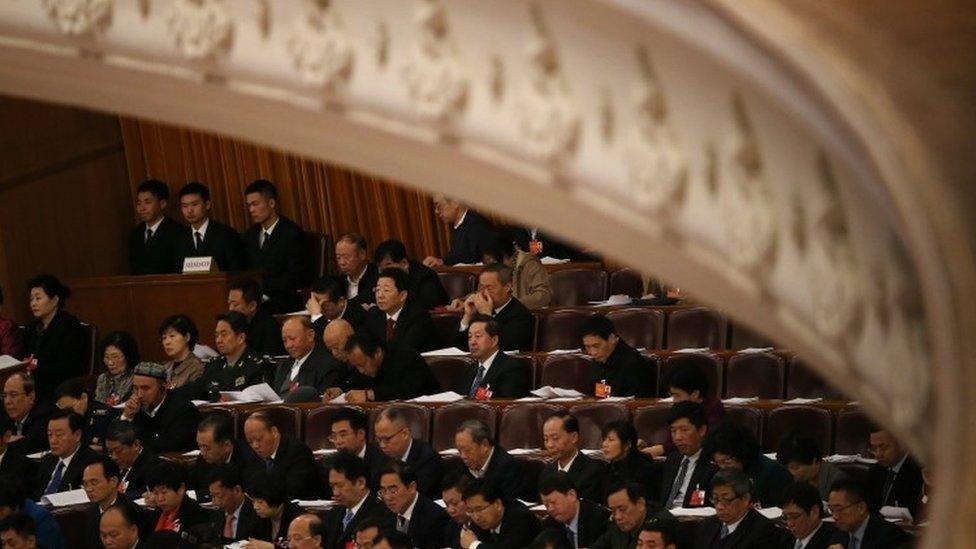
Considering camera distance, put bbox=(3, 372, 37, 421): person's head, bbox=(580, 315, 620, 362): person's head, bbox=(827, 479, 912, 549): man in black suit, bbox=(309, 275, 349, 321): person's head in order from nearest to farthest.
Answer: bbox=(827, 479, 912, 549): man in black suit → bbox=(580, 315, 620, 362): person's head → bbox=(3, 372, 37, 421): person's head → bbox=(309, 275, 349, 321): person's head

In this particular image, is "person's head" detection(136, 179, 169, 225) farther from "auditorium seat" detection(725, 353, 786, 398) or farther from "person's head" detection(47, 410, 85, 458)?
"auditorium seat" detection(725, 353, 786, 398)

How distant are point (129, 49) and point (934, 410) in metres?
0.69

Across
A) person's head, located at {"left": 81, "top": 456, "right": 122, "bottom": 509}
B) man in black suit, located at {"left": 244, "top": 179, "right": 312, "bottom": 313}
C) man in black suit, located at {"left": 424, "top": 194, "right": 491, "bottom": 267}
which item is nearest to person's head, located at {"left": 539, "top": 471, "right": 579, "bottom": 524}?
person's head, located at {"left": 81, "top": 456, "right": 122, "bottom": 509}

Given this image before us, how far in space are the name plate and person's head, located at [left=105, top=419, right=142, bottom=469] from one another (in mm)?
2276

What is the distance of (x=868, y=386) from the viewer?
117cm

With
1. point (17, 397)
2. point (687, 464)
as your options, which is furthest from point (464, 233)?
point (687, 464)

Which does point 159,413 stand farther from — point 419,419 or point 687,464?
point 687,464

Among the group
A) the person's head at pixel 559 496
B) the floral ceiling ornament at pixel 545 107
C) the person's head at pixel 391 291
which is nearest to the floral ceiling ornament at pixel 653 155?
the floral ceiling ornament at pixel 545 107

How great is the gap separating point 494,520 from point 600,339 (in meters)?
1.42

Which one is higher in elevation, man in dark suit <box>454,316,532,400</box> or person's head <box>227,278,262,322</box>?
person's head <box>227,278,262,322</box>

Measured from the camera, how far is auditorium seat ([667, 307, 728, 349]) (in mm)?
8352

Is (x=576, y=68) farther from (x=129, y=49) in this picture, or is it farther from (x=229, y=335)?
(x=229, y=335)

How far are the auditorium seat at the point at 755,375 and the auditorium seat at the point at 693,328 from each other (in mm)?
730

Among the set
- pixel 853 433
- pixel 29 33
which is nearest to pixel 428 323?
pixel 853 433
